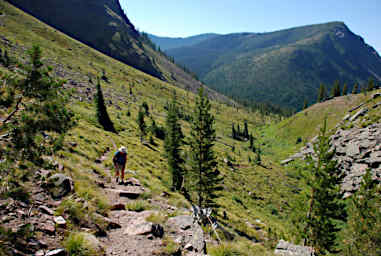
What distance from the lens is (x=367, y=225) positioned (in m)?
22.1

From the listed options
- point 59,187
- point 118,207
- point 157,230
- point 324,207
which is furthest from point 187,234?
point 324,207

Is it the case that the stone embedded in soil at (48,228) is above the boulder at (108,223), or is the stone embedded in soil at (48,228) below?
above

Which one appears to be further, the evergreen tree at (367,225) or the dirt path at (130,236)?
the evergreen tree at (367,225)

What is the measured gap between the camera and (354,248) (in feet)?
75.4

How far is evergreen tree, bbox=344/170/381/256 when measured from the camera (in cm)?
2059

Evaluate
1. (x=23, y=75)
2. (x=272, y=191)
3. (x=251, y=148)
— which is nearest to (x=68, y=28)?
(x=251, y=148)

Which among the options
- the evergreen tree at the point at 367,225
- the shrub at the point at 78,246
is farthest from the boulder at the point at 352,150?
the shrub at the point at 78,246

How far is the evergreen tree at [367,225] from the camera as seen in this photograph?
20.6 metres

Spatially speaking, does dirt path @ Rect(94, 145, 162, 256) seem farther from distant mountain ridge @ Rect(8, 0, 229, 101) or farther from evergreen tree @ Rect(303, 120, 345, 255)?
distant mountain ridge @ Rect(8, 0, 229, 101)

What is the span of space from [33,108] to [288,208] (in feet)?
165

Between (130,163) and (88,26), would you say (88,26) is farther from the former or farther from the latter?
(130,163)

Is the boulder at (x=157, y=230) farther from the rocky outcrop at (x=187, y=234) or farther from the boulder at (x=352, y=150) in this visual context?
the boulder at (x=352, y=150)

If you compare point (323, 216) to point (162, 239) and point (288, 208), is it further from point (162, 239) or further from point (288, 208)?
point (288, 208)

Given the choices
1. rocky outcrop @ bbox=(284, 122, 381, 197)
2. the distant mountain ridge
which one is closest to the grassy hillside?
rocky outcrop @ bbox=(284, 122, 381, 197)
